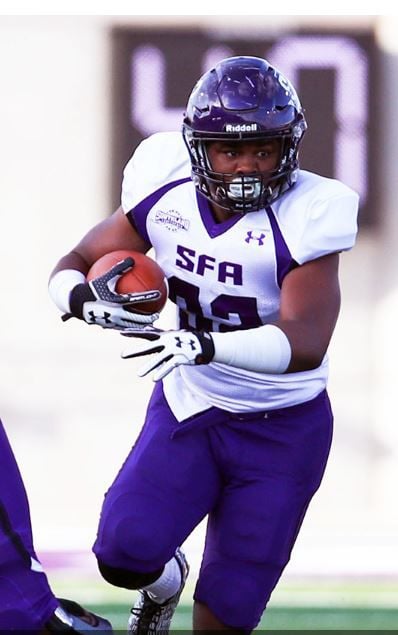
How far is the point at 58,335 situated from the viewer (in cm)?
491

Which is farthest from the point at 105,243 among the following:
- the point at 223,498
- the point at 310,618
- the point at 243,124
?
the point at 310,618

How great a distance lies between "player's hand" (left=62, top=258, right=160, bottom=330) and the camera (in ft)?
9.77

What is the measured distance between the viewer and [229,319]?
310 cm

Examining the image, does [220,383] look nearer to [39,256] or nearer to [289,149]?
[289,149]

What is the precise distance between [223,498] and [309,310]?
17.6 inches

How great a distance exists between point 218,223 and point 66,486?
2.00 meters

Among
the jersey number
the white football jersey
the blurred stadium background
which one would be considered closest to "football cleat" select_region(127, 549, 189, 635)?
the white football jersey

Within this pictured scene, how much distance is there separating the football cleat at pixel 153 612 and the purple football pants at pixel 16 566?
2.42ft

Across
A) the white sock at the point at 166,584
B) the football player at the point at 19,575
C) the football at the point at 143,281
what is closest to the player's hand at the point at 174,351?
the football at the point at 143,281

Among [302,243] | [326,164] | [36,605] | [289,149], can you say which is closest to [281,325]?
[302,243]

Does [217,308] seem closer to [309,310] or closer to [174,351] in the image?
[309,310]

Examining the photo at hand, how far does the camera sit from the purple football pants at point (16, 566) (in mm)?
2516

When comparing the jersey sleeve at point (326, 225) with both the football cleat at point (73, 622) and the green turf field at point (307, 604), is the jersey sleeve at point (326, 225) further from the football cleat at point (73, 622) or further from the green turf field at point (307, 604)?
the green turf field at point (307, 604)

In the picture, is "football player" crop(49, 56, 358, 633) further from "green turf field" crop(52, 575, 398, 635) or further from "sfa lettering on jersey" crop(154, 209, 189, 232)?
"green turf field" crop(52, 575, 398, 635)
